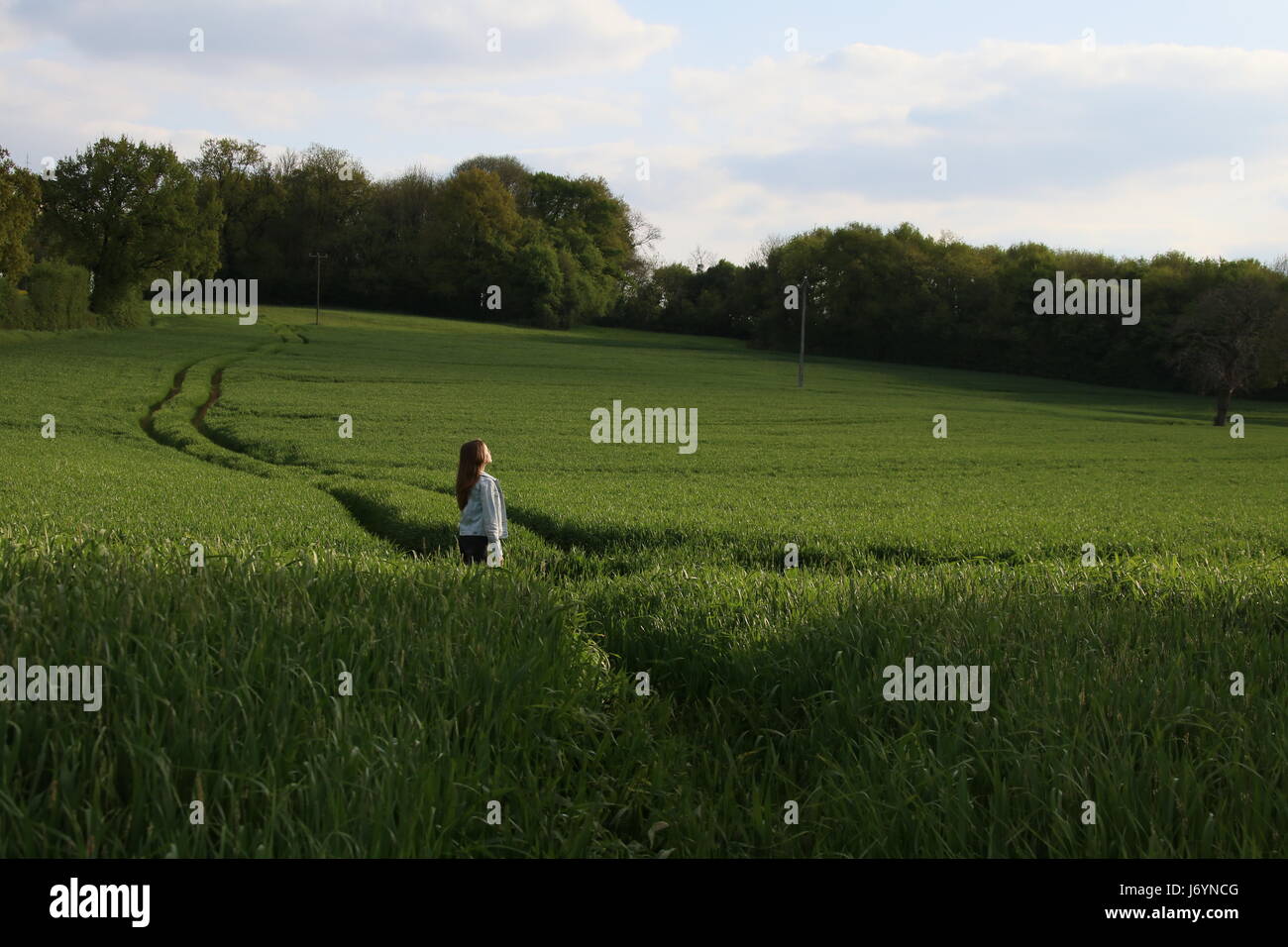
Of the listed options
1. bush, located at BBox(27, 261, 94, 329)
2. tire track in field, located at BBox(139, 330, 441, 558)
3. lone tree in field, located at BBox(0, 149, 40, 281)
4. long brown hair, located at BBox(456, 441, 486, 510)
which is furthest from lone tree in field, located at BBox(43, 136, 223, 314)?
long brown hair, located at BBox(456, 441, 486, 510)

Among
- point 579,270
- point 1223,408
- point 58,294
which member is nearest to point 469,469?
point 1223,408

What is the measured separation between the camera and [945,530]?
61.9 feet

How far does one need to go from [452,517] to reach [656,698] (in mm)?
11659

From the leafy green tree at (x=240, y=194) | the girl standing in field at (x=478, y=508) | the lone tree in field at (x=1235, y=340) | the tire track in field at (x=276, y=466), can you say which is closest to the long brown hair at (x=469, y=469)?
the girl standing in field at (x=478, y=508)

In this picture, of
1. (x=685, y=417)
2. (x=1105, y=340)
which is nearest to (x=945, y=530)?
(x=685, y=417)

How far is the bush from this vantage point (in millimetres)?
68062

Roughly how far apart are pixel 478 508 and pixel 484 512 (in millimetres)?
175

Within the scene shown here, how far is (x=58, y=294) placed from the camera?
7000cm

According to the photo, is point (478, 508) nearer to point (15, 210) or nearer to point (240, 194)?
point (15, 210)

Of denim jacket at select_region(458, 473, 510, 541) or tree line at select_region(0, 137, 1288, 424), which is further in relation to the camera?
tree line at select_region(0, 137, 1288, 424)

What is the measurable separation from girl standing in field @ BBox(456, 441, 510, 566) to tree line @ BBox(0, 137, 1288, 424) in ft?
211

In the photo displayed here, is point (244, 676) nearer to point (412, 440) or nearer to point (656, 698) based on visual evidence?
point (656, 698)

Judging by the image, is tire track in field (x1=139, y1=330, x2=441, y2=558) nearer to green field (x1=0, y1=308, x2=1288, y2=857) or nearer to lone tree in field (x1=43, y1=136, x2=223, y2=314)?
green field (x1=0, y1=308, x2=1288, y2=857)

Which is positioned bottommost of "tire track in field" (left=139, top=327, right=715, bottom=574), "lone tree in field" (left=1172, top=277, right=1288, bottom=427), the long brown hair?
"tire track in field" (left=139, top=327, right=715, bottom=574)
